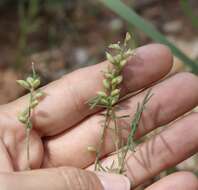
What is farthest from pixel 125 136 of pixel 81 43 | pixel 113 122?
pixel 81 43

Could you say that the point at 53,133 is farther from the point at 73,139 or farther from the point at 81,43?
the point at 81,43

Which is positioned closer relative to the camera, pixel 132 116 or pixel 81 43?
pixel 132 116

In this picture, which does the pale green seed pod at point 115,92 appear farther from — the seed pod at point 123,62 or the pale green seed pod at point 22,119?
the pale green seed pod at point 22,119

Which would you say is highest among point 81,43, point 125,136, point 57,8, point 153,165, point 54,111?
point 57,8

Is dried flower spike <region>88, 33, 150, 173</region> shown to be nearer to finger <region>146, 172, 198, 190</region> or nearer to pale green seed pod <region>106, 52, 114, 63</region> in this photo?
pale green seed pod <region>106, 52, 114, 63</region>

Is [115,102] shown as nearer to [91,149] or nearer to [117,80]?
[117,80]

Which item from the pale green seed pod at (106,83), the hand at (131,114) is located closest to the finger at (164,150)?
the hand at (131,114)

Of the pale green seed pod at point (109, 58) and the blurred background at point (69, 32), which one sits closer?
the pale green seed pod at point (109, 58)

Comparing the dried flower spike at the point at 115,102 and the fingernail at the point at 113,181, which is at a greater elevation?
the dried flower spike at the point at 115,102
